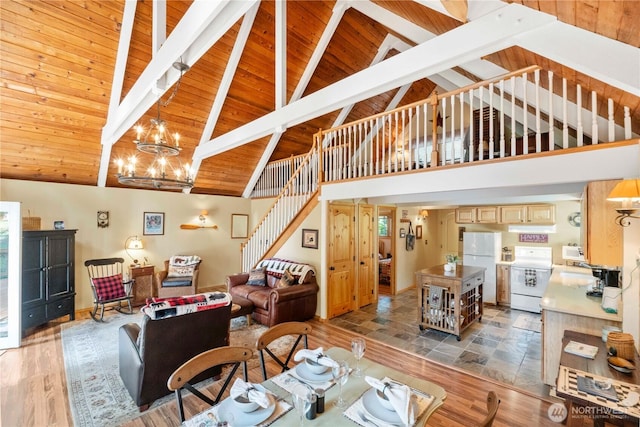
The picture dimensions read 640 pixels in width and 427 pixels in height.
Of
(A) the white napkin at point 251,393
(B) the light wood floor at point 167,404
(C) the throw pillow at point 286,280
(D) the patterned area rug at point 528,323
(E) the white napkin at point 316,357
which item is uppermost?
(E) the white napkin at point 316,357

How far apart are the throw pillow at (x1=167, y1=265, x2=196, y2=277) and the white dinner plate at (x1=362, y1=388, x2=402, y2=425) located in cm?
564

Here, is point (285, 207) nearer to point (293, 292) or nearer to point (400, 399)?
point (293, 292)

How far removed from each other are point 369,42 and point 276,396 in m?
7.24

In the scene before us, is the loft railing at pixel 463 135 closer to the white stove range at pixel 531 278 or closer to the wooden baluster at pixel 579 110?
the wooden baluster at pixel 579 110

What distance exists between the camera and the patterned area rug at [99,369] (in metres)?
2.67

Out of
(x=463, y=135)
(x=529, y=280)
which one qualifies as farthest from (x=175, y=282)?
(x=529, y=280)

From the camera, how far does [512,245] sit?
6426mm

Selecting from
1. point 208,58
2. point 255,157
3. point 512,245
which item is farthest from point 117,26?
point 512,245

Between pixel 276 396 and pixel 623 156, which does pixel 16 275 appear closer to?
pixel 276 396

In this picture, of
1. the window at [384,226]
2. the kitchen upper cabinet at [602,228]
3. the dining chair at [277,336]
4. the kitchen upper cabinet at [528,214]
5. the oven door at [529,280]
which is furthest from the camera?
the window at [384,226]

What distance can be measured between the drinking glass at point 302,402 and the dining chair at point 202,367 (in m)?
0.56

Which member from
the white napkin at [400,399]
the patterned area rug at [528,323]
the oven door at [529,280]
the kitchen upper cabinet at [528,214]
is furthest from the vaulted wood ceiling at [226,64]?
the oven door at [529,280]

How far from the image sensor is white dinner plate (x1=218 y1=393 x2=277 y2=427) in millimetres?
1392

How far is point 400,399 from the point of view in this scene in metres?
1.48
